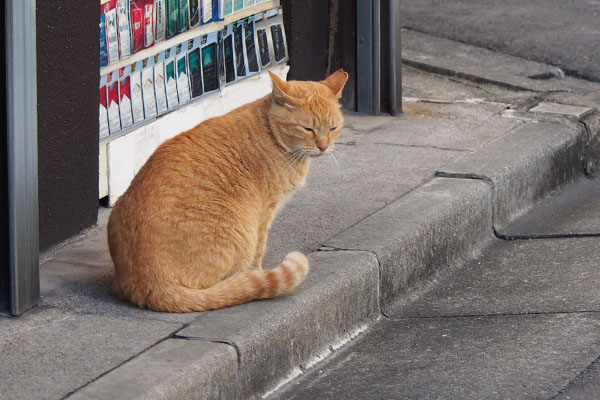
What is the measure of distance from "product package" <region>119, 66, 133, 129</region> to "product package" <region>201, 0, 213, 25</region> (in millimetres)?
687

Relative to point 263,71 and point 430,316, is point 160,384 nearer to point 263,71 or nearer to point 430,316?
point 430,316

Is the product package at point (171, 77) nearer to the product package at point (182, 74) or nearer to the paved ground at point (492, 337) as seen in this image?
the product package at point (182, 74)

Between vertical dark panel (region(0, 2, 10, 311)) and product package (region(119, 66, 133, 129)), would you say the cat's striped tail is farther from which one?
product package (region(119, 66, 133, 129))

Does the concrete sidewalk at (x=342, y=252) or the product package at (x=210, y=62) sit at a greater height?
the product package at (x=210, y=62)

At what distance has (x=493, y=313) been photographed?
161 inches

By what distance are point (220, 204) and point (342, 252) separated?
634mm

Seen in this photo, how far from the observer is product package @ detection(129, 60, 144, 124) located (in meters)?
4.86

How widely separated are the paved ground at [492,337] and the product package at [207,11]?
6.14 ft

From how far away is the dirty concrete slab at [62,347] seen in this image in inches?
116

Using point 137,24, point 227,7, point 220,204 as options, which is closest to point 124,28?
point 137,24

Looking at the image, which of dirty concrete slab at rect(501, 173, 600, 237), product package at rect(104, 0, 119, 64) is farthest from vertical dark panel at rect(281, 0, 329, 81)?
dirty concrete slab at rect(501, 173, 600, 237)

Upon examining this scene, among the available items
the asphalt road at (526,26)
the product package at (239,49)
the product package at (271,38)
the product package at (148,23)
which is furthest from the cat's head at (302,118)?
the asphalt road at (526,26)

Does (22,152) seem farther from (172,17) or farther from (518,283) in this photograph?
(518,283)

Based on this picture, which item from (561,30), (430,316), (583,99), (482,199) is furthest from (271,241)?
(561,30)
